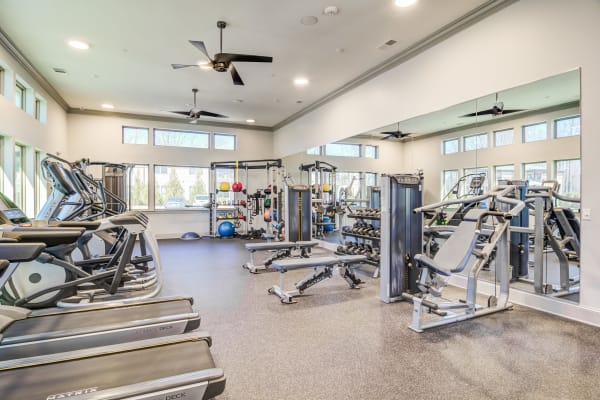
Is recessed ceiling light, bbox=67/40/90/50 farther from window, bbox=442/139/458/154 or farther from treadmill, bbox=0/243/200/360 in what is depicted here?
window, bbox=442/139/458/154

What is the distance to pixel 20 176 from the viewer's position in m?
6.13

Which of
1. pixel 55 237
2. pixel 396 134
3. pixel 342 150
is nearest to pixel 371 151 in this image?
pixel 396 134

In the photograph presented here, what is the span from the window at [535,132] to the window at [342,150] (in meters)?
3.32

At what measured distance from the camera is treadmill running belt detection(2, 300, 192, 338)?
242 centimetres

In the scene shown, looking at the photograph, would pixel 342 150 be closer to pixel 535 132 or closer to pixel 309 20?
pixel 309 20

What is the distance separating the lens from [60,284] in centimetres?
347

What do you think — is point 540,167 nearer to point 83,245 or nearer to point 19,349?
point 19,349

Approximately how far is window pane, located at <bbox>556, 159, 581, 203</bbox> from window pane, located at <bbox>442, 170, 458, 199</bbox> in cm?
133

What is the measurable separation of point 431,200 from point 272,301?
2.84 m

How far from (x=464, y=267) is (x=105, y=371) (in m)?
3.04

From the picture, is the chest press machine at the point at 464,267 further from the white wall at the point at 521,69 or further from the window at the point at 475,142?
the window at the point at 475,142

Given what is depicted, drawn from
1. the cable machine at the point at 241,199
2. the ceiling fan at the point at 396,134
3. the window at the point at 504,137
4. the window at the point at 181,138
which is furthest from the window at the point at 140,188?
the window at the point at 504,137

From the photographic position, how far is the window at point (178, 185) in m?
9.66

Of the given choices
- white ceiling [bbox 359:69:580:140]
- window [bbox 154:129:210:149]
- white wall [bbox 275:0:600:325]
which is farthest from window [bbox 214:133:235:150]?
white ceiling [bbox 359:69:580:140]
